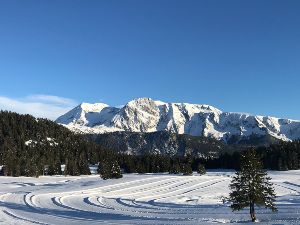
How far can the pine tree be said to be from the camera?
4809 centimetres

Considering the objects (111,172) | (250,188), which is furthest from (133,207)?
(111,172)

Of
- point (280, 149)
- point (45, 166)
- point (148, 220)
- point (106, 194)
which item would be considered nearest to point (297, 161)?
point (280, 149)

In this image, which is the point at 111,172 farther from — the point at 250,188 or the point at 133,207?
the point at 250,188

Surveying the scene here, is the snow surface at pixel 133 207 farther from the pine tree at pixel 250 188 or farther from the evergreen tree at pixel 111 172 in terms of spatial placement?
the evergreen tree at pixel 111 172

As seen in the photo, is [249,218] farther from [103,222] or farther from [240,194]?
[103,222]

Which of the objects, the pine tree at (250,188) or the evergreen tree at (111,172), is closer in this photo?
the pine tree at (250,188)

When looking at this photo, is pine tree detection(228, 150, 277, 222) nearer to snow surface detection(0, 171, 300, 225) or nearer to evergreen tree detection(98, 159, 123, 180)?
snow surface detection(0, 171, 300, 225)

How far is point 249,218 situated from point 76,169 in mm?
121106

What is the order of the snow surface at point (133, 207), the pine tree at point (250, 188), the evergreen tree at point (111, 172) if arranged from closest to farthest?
the pine tree at point (250, 188) → the snow surface at point (133, 207) → the evergreen tree at point (111, 172)

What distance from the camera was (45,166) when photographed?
17538cm

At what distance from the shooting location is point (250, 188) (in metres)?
48.5

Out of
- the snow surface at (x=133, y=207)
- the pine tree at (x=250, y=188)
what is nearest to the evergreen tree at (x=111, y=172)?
the snow surface at (x=133, y=207)

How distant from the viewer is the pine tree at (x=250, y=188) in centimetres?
4809

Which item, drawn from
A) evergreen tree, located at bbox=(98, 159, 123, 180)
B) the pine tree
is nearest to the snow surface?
the pine tree
